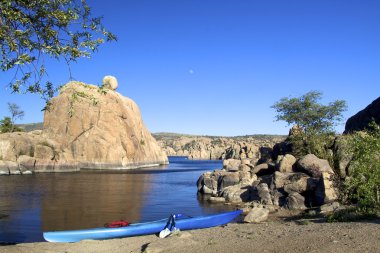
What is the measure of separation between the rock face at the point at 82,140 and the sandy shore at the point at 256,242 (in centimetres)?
6363

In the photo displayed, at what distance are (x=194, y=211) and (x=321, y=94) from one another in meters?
35.6

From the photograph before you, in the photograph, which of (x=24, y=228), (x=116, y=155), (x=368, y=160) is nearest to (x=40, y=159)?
(x=116, y=155)

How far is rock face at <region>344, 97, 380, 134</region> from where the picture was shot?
1863 inches

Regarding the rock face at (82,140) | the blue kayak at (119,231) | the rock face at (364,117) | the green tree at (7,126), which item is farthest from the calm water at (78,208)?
the green tree at (7,126)

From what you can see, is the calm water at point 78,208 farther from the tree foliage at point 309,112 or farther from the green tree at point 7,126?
the green tree at point 7,126

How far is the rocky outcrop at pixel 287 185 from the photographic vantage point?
92.2 feet

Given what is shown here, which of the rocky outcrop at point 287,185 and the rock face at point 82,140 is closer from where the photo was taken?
the rocky outcrop at point 287,185

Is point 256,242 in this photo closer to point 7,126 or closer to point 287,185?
point 287,185

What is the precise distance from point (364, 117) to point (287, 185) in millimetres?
24863

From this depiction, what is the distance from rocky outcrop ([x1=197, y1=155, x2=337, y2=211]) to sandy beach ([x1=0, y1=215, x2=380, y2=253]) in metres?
11.0

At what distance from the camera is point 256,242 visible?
13602mm

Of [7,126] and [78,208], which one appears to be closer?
[78,208]

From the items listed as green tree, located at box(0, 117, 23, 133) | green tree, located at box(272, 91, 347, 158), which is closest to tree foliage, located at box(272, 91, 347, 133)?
green tree, located at box(272, 91, 347, 158)

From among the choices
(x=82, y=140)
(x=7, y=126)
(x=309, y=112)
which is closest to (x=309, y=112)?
(x=309, y=112)
